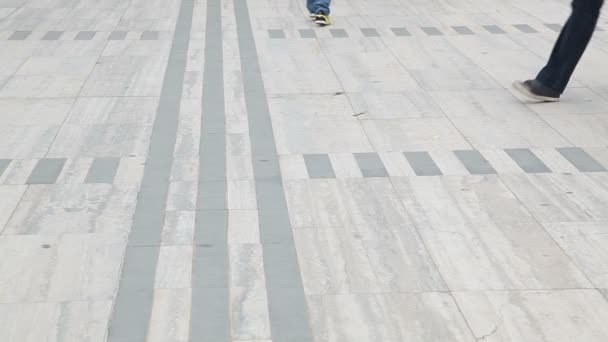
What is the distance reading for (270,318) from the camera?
416 centimetres

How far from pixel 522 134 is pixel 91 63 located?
3823 millimetres

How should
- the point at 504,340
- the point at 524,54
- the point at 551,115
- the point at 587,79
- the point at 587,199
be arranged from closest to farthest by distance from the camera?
the point at 504,340
the point at 587,199
the point at 551,115
the point at 587,79
the point at 524,54

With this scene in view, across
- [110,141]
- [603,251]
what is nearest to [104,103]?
[110,141]

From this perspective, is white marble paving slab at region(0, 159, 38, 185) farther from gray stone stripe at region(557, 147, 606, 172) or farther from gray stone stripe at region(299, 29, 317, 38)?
gray stone stripe at region(299, 29, 317, 38)

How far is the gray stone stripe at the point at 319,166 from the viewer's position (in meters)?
5.88

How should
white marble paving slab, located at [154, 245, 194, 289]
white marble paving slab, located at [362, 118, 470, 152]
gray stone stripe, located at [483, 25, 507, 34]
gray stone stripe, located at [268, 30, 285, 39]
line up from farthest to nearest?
gray stone stripe, located at [483, 25, 507, 34], gray stone stripe, located at [268, 30, 285, 39], white marble paving slab, located at [362, 118, 470, 152], white marble paving slab, located at [154, 245, 194, 289]

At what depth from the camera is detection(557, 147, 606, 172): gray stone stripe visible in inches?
238

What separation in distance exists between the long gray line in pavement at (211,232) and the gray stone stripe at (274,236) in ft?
0.61

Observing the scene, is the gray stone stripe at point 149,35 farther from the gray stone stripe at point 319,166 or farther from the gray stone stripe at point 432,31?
the gray stone stripe at point 319,166

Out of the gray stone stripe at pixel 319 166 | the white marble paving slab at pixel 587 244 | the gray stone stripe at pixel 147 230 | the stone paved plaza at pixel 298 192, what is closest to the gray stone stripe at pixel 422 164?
the stone paved plaza at pixel 298 192

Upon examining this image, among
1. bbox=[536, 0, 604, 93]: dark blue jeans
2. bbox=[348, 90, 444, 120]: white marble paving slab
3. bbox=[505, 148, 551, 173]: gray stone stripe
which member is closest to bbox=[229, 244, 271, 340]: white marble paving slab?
Result: bbox=[505, 148, 551, 173]: gray stone stripe

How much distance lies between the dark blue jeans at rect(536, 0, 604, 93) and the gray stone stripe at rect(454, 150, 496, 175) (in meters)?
1.44

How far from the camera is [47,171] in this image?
19.4 feet

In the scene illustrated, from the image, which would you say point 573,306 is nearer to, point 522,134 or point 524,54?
point 522,134
